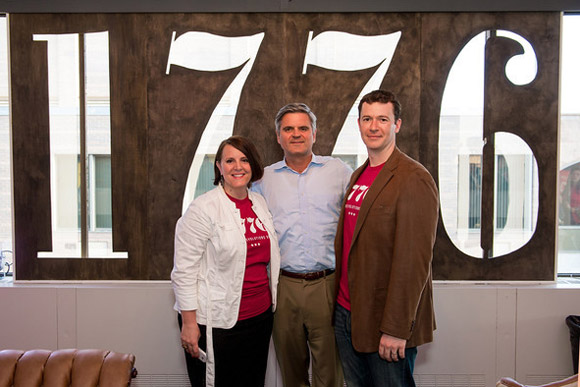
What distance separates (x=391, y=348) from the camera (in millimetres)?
1689

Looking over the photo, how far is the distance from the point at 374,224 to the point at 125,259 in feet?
6.49

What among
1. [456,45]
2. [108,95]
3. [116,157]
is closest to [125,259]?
[116,157]

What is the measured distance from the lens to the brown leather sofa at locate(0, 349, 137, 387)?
1.78 m

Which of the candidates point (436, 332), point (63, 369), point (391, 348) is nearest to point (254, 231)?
point (391, 348)

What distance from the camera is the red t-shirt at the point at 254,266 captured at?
6.46 ft

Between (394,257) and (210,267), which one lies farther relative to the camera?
(210,267)

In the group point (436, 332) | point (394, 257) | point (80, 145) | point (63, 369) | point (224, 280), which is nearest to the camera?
point (394, 257)

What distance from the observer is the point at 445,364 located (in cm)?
282

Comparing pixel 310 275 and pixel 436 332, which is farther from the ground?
pixel 310 275

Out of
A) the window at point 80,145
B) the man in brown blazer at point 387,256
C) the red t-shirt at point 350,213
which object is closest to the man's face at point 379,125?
the man in brown blazer at point 387,256

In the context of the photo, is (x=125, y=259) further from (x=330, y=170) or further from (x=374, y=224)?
(x=374, y=224)

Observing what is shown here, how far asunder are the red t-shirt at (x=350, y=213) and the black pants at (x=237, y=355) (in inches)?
16.9

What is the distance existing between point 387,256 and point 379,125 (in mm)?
584

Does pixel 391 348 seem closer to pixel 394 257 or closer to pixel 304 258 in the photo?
pixel 394 257
